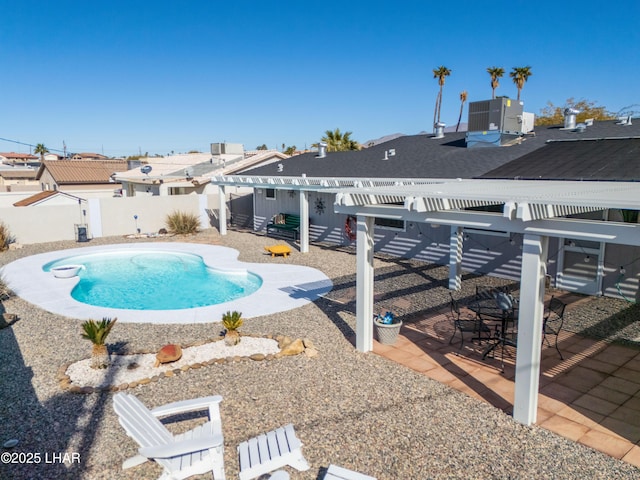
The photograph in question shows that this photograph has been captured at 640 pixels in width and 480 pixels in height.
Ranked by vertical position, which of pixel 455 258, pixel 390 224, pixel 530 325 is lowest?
pixel 455 258

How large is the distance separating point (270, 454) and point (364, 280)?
3.66 metres

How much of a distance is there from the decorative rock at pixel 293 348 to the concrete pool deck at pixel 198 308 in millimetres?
Result: 2273

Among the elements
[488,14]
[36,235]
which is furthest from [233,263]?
[488,14]

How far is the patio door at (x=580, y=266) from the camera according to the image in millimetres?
11297

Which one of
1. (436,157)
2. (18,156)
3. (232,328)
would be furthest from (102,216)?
(18,156)

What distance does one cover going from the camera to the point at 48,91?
4150 centimetres

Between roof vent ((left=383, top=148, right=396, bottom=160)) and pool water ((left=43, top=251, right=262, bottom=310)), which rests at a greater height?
roof vent ((left=383, top=148, right=396, bottom=160))

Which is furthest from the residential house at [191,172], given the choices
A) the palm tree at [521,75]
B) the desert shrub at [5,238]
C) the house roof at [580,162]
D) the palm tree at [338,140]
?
the palm tree at [521,75]

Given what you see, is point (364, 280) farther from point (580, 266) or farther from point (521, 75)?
point (521, 75)

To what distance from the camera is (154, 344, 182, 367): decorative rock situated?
7609 mm

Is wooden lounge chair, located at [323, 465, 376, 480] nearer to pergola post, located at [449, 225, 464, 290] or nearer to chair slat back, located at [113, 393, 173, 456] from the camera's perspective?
chair slat back, located at [113, 393, 173, 456]

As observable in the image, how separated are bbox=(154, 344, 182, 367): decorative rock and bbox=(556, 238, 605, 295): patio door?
9.61 m

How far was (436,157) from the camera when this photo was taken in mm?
15906

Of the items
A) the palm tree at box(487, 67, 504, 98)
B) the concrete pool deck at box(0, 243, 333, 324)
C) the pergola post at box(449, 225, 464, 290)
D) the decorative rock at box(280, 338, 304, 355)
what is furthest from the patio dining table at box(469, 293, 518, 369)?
the palm tree at box(487, 67, 504, 98)
